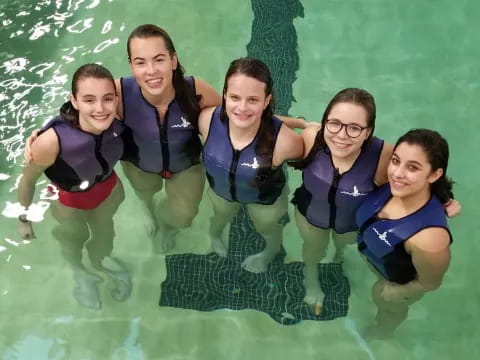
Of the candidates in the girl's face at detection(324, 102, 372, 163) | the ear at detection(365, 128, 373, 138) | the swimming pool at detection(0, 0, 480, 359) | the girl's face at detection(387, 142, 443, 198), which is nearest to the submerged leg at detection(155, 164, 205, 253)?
the swimming pool at detection(0, 0, 480, 359)

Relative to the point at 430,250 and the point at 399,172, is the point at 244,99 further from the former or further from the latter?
the point at 430,250

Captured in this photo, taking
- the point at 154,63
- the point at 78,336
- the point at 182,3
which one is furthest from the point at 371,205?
the point at 182,3

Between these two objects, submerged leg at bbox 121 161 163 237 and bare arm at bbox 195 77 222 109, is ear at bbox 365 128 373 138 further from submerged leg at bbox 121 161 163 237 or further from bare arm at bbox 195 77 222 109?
submerged leg at bbox 121 161 163 237

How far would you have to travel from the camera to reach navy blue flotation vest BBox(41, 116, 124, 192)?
9.37ft

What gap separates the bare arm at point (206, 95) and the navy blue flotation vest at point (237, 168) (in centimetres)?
17

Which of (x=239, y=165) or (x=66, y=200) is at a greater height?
(x=239, y=165)

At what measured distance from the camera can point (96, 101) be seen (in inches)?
108

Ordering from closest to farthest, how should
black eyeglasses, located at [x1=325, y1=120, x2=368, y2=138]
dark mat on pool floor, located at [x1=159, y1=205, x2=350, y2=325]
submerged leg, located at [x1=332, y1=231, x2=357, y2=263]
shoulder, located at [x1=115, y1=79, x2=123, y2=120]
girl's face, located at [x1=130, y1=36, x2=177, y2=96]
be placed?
black eyeglasses, located at [x1=325, y1=120, x2=368, y2=138] → girl's face, located at [x1=130, y1=36, x2=177, y2=96] → shoulder, located at [x1=115, y1=79, x2=123, y2=120] → submerged leg, located at [x1=332, y1=231, x2=357, y2=263] → dark mat on pool floor, located at [x1=159, y1=205, x2=350, y2=325]

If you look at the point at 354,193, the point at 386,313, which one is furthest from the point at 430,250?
the point at 386,313

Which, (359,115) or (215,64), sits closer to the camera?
(359,115)

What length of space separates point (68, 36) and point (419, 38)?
3.47 metres

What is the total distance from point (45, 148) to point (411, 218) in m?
1.87

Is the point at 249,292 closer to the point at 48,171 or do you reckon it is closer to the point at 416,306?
the point at 416,306

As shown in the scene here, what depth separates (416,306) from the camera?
379 cm
